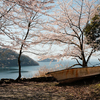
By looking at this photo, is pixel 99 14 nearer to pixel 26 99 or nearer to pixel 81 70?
pixel 81 70

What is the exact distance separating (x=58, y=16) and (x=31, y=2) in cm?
486

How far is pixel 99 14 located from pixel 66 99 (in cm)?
709

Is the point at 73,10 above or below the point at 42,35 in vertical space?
above

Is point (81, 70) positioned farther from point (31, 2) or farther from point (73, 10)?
point (73, 10)

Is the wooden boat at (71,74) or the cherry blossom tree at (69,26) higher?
the cherry blossom tree at (69,26)

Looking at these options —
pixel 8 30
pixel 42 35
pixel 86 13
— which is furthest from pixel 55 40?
pixel 8 30

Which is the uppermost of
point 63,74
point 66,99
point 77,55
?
point 77,55

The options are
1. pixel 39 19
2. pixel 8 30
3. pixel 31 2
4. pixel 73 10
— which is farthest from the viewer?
pixel 73 10

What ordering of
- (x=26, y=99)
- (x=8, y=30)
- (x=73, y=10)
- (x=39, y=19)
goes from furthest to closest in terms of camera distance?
(x=73, y=10)
(x=39, y=19)
(x=8, y=30)
(x=26, y=99)

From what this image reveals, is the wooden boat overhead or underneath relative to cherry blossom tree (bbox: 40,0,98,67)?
underneath

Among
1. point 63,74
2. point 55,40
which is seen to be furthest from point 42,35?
point 63,74

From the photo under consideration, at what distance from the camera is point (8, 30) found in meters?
4.71

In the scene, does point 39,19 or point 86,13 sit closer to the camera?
point 39,19

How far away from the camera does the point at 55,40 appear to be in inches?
281
